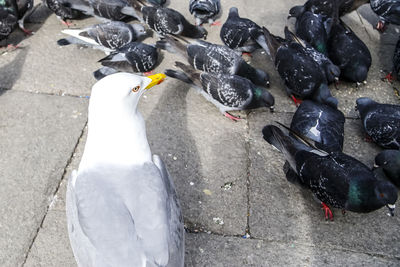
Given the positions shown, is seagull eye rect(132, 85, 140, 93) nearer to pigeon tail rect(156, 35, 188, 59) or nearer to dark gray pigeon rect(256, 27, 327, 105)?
pigeon tail rect(156, 35, 188, 59)

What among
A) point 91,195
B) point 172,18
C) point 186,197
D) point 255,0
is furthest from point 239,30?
point 91,195

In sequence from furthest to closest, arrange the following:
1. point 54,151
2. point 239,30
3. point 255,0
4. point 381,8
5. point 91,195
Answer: point 255,0 < point 381,8 < point 239,30 < point 54,151 < point 91,195

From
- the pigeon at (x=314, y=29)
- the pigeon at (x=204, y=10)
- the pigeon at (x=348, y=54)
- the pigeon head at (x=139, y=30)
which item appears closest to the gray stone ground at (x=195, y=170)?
the pigeon at (x=348, y=54)

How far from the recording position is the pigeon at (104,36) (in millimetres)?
5043

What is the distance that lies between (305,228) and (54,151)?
2.64m

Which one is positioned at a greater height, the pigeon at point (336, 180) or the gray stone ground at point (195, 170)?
the pigeon at point (336, 180)

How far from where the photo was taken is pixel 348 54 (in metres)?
4.82

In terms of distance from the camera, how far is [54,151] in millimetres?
3879

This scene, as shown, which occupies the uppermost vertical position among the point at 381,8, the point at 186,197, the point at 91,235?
the point at 381,8

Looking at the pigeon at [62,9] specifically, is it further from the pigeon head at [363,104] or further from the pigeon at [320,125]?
the pigeon head at [363,104]

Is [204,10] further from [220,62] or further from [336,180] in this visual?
[336,180]

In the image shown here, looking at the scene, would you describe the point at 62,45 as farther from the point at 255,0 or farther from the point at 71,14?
the point at 255,0

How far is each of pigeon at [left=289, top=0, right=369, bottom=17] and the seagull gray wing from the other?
4.08 metres

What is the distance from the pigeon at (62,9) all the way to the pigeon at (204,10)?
1.73 meters
